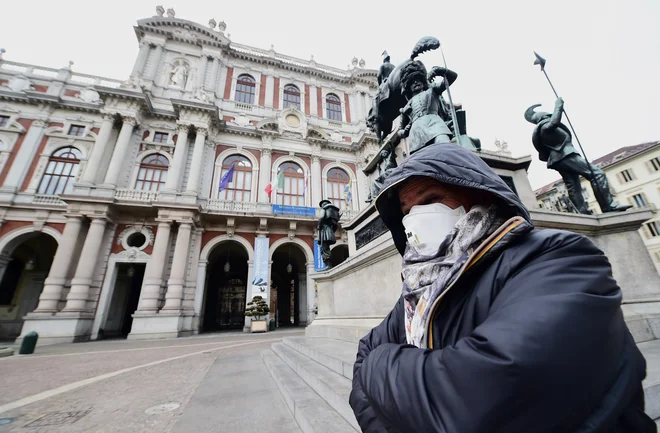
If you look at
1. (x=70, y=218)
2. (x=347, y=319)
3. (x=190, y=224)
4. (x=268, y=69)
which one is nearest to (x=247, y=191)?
(x=190, y=224)

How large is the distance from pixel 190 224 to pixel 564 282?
1426 centimetres

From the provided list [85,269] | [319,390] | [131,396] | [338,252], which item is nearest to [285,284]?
[338,252]

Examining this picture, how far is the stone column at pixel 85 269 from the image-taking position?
10.6 meters

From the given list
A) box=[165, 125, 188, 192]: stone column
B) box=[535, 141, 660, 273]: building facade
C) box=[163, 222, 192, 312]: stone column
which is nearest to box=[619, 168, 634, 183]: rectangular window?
box=[535, 141, 660, 273]: building facade

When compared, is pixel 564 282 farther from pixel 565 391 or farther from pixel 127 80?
pixel 127 80

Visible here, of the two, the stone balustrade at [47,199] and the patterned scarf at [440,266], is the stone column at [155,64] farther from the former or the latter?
the patterned scarf at [440,266]

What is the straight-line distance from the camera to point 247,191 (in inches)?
630

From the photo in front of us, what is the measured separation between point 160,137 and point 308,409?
18.0 metres

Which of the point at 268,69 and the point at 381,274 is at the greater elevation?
the point at 268,69

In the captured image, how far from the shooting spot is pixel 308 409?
2072 millimetres

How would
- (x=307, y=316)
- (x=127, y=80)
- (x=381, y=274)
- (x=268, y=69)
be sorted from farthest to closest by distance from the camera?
(x=268, y=69), (x=127, y=80), (x=307, y=316), (x=381, y=274)

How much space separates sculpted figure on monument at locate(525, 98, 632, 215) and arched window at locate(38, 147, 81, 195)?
65.2 feet

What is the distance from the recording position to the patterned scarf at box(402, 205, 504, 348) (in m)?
0.90

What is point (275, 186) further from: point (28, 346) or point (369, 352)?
point (369, 352)
